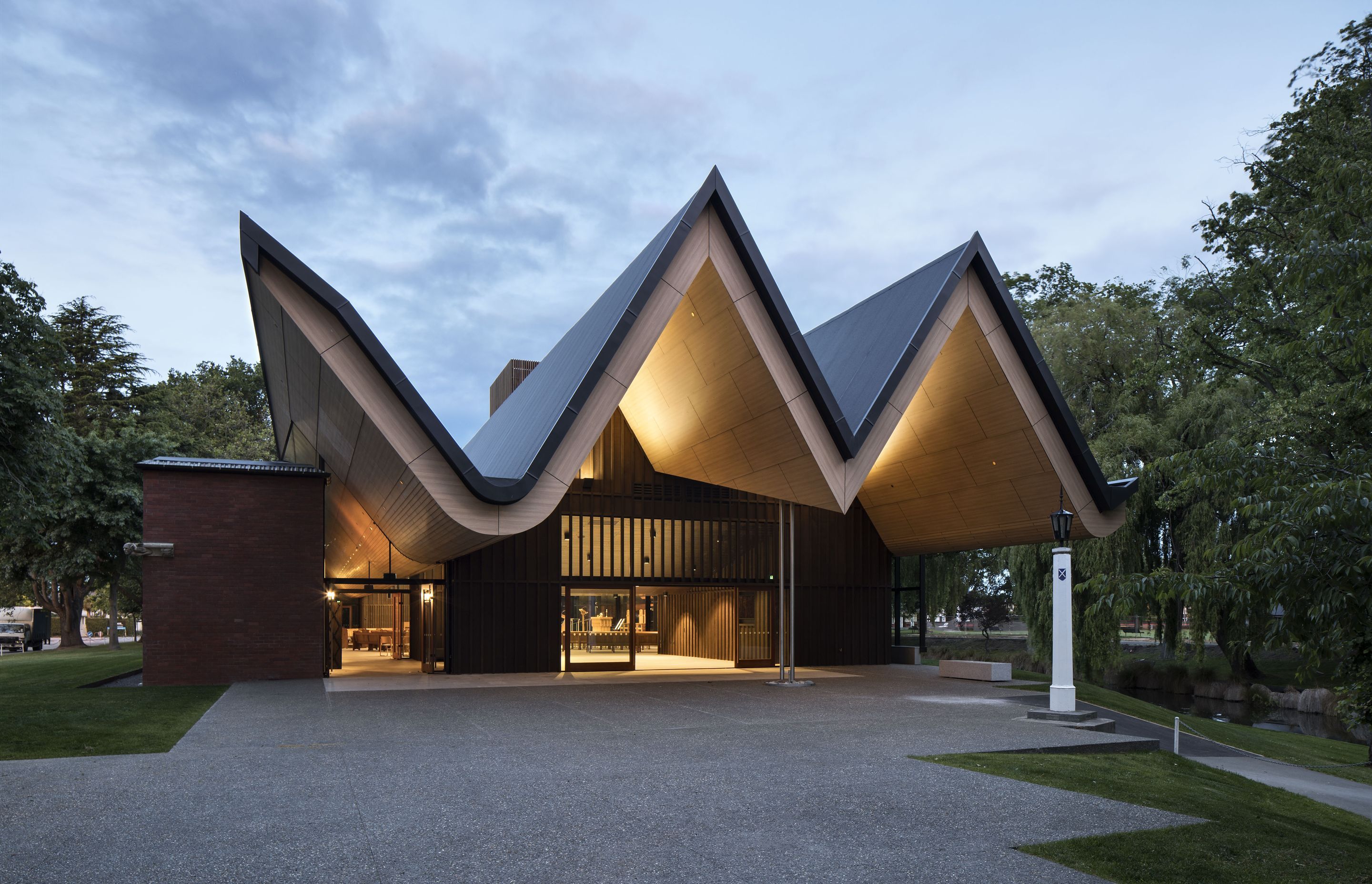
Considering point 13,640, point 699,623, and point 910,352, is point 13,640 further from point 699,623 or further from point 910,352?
point 910,352

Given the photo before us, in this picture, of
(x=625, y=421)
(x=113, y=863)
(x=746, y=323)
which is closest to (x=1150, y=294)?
(x=625, y=421)

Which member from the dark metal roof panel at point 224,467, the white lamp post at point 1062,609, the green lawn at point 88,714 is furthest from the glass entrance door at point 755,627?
the green lawn at point 88,714

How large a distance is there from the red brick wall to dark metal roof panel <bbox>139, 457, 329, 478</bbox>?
0.33 feet

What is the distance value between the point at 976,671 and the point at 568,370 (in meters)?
12.0

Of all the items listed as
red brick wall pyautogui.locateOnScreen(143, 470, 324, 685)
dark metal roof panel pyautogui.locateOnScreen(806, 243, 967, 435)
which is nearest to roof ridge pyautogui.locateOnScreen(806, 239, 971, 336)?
dark metal roof panel pyautogui.locateOnScreen(806, 243, 967, 435)

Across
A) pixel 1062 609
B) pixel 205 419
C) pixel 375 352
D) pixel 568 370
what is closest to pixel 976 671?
pixel 1062 609

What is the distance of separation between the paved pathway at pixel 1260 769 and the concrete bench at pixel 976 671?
4697 millimetres

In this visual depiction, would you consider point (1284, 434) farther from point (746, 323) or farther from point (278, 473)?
point (278, 473)

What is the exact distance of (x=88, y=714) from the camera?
14461mm

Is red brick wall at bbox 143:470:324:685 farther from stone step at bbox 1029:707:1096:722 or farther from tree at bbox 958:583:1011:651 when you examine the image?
tree at bbox 958:583:1011:651

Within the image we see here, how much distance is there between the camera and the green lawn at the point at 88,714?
11273 mm

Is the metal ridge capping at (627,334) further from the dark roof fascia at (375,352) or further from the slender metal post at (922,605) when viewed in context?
the slender metal post at (922,605)

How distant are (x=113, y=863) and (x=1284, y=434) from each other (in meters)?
19.2

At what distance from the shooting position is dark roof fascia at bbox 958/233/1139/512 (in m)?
18.9
